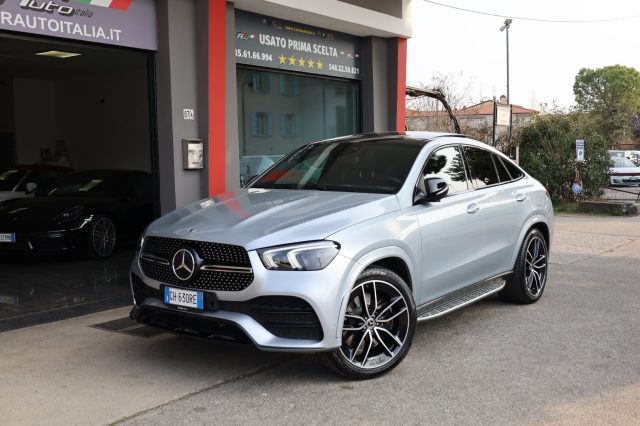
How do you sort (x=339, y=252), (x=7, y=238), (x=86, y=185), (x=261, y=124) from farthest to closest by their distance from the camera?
(x=86, y=185)
(x=261, y=124)
(x=7, y=238)
(x=339, y=252)

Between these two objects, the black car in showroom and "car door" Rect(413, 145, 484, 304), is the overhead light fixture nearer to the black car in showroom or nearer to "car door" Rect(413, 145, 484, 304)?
the black car in showroom

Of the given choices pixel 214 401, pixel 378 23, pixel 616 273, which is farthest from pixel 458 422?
pixel 378 23

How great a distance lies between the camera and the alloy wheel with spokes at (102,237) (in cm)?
959

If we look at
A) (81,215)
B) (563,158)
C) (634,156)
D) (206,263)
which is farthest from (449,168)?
(634,156)

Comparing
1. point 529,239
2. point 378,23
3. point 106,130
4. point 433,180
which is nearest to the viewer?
point 433,180

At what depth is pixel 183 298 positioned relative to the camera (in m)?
4.29

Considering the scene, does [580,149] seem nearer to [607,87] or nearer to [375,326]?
[375,326]

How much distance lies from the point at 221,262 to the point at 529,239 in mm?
3557

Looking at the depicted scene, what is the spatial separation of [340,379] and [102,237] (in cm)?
639

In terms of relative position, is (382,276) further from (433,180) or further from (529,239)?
(529,239)

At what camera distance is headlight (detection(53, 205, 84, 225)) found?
924cm

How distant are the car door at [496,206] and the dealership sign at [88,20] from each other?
388cm

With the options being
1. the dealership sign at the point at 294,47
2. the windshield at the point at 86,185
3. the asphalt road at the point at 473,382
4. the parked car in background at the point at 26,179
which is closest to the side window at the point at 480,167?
the asphalt road at the point at 473,382

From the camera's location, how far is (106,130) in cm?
1839
